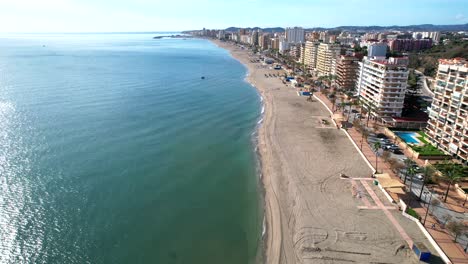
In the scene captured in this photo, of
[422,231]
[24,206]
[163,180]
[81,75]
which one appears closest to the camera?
[422,231]

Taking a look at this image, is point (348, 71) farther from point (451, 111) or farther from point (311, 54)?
point (451, 111)

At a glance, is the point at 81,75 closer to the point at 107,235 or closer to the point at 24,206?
the point at 24,206

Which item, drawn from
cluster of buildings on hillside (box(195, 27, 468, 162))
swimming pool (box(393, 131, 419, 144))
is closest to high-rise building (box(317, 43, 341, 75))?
cluster of buildings on hillside (box(195, 27, 468, 162))

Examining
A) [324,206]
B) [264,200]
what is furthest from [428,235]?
[264,200]

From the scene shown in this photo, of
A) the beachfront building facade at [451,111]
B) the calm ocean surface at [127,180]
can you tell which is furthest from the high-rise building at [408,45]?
the beachfront building facade at [451,111]

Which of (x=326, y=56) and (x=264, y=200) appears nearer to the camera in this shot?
(x=264, y=200)

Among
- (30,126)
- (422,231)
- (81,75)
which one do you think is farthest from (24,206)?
(81,75)
